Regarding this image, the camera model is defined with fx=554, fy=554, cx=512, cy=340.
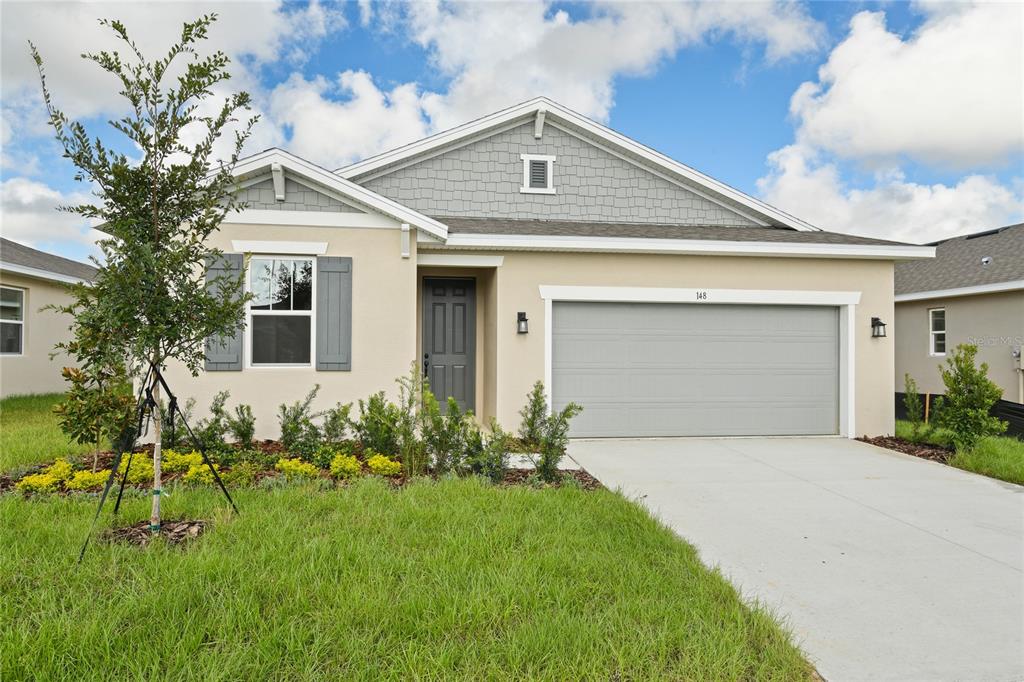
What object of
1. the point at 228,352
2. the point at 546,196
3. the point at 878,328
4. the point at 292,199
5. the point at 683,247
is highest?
the point at 546,196

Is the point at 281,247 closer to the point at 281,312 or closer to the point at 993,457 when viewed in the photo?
the point at 281,312

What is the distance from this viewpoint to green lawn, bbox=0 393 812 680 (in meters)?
2.44

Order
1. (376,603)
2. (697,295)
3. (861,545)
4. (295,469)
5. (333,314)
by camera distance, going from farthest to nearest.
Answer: (697,295) → (333,314) → (295,469) → (861,545) → (376,603)

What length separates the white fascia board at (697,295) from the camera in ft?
27.4

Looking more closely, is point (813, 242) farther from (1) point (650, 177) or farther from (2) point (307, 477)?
(2) point (307, 477)

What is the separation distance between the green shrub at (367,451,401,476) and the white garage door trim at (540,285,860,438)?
3.17 m

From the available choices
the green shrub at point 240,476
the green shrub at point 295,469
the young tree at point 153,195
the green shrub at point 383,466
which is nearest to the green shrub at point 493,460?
the green shrub at point 383,466

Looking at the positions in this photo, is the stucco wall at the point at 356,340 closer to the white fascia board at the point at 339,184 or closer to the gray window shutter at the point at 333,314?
the gray window shutter at the point at 333,314

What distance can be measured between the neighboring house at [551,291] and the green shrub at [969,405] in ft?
4.04

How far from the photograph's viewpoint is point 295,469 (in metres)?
5.36

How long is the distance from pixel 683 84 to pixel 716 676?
1215cm

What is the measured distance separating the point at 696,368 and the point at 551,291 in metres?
2.61

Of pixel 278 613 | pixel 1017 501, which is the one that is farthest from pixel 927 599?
pixel 278 613

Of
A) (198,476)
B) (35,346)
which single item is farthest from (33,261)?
(198,476)
